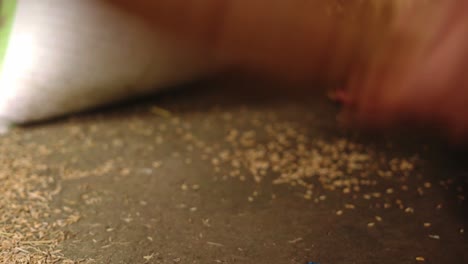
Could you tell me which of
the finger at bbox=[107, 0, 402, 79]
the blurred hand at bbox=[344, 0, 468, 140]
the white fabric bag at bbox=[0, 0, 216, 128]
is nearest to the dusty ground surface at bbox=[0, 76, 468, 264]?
the white fabric bag at bbox=[0, 0, 216, 128]

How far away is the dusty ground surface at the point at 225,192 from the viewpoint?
2480 mm

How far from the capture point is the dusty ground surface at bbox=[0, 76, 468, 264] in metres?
2.48

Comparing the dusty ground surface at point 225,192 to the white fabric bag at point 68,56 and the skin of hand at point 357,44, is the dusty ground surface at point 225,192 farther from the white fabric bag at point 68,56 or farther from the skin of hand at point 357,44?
the skin of hand at point 357,44

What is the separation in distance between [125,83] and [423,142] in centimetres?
254

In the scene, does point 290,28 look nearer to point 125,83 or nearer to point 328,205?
point 125,83

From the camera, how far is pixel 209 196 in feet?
9.96

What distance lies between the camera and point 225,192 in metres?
3.10

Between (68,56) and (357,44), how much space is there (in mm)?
2739

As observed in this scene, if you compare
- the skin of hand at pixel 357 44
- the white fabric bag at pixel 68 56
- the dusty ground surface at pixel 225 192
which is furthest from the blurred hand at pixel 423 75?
the white fabric bag at pixel 68 56

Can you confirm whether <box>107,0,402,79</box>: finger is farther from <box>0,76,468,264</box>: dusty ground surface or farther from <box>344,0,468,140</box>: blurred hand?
<box>0,76,468,264</box>: dusty ground surface

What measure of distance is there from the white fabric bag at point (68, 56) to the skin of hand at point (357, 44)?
0.75 feet

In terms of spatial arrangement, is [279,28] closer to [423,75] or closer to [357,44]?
[357,44]

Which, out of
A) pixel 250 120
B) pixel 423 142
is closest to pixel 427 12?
pixel 423 142

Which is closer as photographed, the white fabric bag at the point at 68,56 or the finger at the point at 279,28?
the white fabric bag at the point at 68,56
